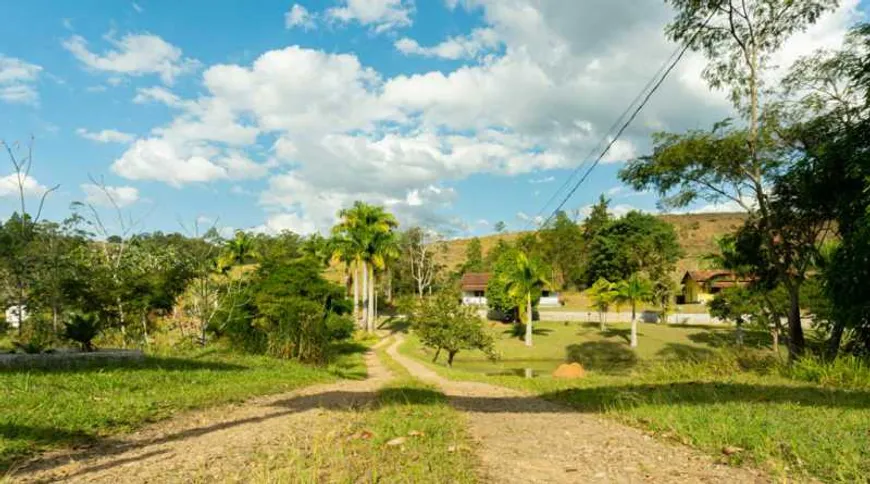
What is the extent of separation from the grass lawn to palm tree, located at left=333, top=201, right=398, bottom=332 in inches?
1440

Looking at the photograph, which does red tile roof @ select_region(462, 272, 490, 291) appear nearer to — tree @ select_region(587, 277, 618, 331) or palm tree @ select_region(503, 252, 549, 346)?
tree @ select_region(587, 277, 618, 331)

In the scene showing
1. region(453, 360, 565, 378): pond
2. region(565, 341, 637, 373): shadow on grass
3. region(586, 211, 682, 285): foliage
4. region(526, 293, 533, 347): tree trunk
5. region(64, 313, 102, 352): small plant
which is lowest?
region(453, 360, 565, 378): pond

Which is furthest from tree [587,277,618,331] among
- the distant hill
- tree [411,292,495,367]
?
the distant hill

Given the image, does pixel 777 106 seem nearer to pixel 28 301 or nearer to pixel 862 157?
pixel 862 157

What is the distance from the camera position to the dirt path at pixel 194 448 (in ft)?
16.2

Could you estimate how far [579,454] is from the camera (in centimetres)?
605

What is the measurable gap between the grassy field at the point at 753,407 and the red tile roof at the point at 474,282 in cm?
6499

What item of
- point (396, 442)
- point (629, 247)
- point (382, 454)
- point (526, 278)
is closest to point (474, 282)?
point (629, 247)

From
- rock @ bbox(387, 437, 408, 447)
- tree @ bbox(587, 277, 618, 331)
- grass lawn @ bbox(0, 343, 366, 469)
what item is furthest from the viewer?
tree @ bbox(587, 277, 618, 331)

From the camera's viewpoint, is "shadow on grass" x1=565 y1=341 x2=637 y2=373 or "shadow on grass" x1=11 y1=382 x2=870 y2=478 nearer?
"shadow on grass" x1=11 y1=382 x2=870 y2=478

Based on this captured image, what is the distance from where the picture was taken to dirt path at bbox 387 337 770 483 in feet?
16.5

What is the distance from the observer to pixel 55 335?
54.6ft

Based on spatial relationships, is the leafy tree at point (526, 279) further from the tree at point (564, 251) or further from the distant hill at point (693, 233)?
the distant hill at point (693, 233)

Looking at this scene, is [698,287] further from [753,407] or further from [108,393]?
[108,393]
